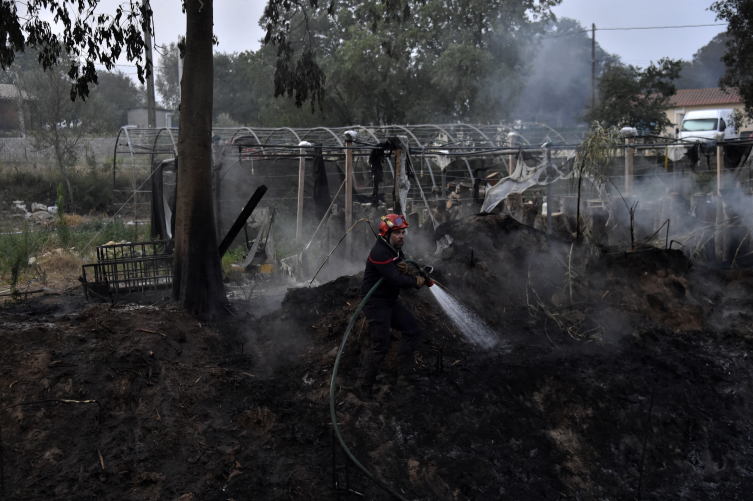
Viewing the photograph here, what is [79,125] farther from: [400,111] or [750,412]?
[750,412]

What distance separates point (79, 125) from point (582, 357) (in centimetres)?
2451

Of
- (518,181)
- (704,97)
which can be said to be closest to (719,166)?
(518,181)

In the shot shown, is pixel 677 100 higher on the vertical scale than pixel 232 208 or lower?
higher

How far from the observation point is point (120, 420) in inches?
212

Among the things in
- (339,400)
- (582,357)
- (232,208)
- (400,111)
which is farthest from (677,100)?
(339,400)

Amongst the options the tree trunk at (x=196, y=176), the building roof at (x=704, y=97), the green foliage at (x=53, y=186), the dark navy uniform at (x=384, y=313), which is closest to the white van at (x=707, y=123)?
the building roof at (x=704, y=97)

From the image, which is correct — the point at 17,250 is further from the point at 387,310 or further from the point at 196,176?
the point at 387,310

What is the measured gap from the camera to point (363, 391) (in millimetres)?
6105

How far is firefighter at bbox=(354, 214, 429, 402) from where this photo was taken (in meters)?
6.05

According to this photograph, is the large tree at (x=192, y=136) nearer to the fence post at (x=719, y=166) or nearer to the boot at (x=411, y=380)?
the boot at (x=411, y=380)

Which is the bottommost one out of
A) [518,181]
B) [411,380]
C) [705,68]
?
[411,380]

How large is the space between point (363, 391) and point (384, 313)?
83 cm

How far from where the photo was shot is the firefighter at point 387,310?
605cm

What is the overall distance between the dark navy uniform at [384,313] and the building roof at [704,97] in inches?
1553
